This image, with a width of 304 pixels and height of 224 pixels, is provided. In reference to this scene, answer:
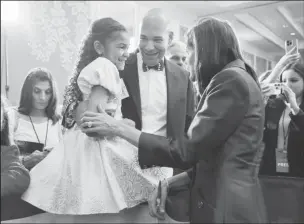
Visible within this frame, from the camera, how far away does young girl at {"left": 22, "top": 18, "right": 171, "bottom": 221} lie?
44.5 inches

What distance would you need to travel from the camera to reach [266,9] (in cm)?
449

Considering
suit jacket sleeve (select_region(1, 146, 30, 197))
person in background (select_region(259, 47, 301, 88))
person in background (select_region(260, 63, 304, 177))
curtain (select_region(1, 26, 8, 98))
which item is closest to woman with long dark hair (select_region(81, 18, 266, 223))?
suit jacket sleeve (select_region(1, 146, 30, 197))

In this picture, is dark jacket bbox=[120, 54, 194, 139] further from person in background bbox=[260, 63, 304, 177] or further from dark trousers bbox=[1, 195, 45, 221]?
person in background bbox=[260, 63, 304, 177]

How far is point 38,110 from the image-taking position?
2.17 m

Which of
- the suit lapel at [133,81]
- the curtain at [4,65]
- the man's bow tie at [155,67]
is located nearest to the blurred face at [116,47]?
A: the suit lapel at [133,81]

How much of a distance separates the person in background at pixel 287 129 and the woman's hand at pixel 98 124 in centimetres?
116

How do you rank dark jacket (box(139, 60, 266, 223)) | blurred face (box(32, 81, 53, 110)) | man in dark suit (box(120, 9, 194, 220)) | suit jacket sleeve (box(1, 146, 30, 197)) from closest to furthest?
dark jacket (box(139, 60, 266, 223)) → suit jacket sleeve (box(1, 146, 30, 197)) → man in dark suit (box(120, 9, 194, 220)) → blurred face (box(32, 81, 53, 110))

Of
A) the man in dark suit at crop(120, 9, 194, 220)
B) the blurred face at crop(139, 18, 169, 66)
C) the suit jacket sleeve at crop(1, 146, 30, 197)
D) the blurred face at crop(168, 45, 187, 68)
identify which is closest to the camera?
the suit jacket sleeve at crop(1, 146, 30, 197)

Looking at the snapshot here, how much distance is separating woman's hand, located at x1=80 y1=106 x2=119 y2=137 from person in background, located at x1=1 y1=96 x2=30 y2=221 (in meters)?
0.23

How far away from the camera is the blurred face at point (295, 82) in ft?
7.13

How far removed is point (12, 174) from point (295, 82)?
71.7 inches

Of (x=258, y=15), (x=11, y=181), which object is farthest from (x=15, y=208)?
(x=258, y=15)

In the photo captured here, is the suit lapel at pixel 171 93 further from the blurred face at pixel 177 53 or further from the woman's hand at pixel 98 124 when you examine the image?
Result: the blurred face at pixel 177 53

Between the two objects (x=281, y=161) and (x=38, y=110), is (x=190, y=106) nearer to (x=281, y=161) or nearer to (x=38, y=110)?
(x=281, y=161)
